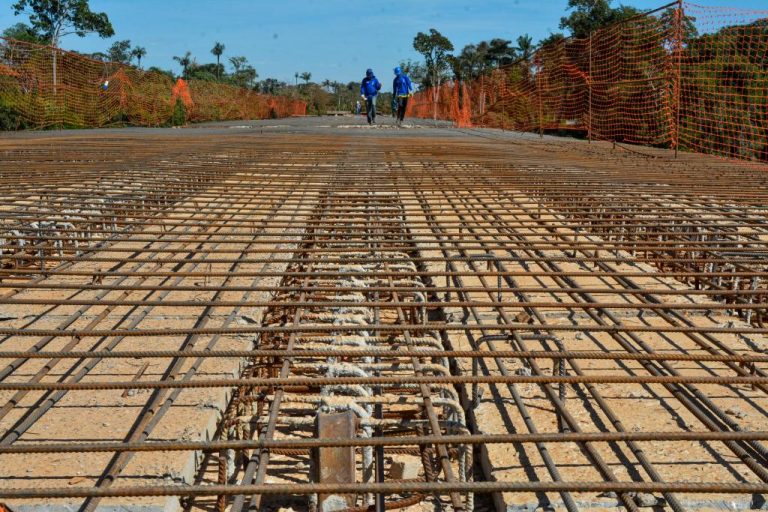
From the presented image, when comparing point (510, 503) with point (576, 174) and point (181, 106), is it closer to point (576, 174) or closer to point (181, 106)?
point (576, 174)

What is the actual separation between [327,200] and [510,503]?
441 cm

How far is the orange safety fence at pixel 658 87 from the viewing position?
34.9 feet

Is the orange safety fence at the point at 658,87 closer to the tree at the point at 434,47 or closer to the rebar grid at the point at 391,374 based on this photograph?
the rebar grid at the point at 391,374

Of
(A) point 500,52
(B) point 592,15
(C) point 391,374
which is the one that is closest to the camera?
(C) point 391,374

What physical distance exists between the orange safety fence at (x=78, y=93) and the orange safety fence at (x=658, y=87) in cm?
1032

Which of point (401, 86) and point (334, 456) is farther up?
point (401, 86)

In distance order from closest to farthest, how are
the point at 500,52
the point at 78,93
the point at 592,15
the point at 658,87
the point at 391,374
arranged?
the point at 391,374
the point at 658,87
the point at 78,93
the point at 592,15
the point at 500,52

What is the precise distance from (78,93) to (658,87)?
13.5 meters

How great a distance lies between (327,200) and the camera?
6.71m

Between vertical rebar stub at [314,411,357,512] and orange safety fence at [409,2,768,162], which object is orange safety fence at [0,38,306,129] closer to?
orange safety fence at [409,2,768,162]

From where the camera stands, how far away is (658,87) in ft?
39.6

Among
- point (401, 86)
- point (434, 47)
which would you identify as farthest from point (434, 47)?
point (401, 86)

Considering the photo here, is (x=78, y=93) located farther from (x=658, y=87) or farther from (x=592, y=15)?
(x=592, y=15)

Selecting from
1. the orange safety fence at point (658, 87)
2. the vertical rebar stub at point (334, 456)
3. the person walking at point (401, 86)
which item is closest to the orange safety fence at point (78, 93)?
the person walking at point (401, 86)
